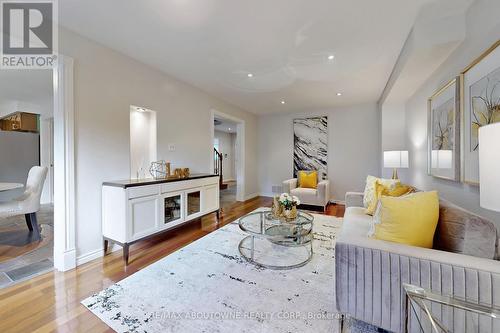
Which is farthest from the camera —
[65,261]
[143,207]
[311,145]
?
[311,145]

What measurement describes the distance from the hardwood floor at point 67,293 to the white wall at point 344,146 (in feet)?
12.5

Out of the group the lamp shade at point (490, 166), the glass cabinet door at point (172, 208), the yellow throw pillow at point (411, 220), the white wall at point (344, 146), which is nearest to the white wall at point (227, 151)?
the white wall at point (344, 146)

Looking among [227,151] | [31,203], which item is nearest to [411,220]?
[31,203]

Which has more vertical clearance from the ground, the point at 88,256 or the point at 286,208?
the point at 286,208

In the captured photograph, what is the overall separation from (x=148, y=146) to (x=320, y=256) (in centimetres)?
281

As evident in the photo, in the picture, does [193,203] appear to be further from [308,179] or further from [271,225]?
[308,179]

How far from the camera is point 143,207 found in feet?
7.74

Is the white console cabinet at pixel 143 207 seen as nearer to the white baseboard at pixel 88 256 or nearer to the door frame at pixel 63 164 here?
the white baseboard at pixel 88 256

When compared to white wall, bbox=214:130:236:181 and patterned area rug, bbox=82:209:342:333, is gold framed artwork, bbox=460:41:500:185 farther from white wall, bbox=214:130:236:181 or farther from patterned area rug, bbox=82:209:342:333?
white wall, bbox=214:130:236:181

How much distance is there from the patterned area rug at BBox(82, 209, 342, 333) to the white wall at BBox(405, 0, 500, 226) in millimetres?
1370

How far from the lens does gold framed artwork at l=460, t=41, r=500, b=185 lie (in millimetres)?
1429

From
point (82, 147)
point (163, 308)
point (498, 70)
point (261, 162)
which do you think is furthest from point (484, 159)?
point (261, 162)

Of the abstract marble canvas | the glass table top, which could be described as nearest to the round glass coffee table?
the glass table top

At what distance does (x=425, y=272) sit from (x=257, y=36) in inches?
94.7
